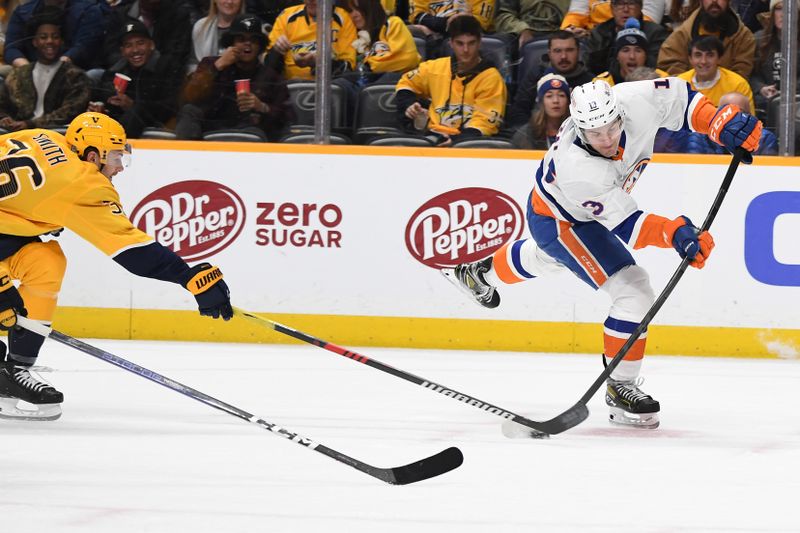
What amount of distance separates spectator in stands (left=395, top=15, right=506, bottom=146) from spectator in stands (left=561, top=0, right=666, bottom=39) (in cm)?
46

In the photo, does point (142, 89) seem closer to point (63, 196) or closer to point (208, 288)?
point (63, 196)

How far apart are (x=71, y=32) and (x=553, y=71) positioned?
2482 mm

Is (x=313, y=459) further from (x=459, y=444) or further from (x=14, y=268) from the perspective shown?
(x=14, y=268)

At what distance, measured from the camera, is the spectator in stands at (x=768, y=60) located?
5.68m

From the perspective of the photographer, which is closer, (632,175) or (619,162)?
(619,162)

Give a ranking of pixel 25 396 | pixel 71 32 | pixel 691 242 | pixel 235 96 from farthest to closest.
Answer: pixel 71 32 < pixel 235 96 < pixel 25 396 < pixel 691 242

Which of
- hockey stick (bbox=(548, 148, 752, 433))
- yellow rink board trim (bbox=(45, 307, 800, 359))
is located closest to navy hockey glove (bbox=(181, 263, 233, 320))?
hockey stick (bbox=(548, 148, 752, 433))

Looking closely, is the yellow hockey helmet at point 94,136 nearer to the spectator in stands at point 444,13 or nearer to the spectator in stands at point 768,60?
the spectator in stands at point 444,13

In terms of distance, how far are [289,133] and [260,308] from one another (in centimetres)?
87

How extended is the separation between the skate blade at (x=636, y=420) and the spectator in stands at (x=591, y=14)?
91.7 inches

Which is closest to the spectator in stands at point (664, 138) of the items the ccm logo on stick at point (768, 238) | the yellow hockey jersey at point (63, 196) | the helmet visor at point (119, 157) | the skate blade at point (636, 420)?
the ccm logo on stick at point (768, 238)

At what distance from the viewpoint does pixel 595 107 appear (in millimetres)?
3939

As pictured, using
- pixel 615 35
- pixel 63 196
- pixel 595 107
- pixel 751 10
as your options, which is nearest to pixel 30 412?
pixel 63 196

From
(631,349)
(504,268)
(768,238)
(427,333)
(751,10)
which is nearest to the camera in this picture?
(631,349)
